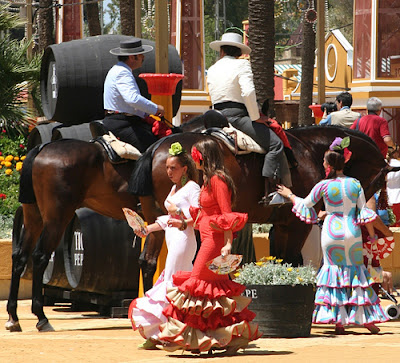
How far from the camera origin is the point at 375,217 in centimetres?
1041

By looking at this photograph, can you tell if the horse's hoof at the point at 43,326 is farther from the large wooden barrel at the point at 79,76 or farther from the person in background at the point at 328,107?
the person in background at the point at 328,107

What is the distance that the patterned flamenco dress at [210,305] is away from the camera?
28.5ft

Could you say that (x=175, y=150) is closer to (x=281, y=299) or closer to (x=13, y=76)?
(x=281, y=299)

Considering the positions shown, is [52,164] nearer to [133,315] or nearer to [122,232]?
[122,232]

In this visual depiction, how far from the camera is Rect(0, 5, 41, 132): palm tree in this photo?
18812 mm

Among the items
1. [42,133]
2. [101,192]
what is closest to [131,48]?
[101,192]

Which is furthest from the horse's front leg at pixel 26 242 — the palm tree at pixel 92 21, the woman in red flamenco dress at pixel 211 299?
the palm tree at pixel 92 21

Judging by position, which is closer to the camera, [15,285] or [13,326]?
[13,326]

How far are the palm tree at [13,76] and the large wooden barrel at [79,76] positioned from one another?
4.98 metres

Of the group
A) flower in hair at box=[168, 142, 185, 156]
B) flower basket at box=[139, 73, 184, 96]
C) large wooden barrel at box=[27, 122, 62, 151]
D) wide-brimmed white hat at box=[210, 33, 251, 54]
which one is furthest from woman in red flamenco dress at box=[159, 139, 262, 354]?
large wooden barrel at box=[27, 122, 62, 151]

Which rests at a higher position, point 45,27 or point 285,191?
point 45,27

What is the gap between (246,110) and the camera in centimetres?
1159

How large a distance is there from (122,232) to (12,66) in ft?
25.2

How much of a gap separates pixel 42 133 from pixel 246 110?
3.50 m
